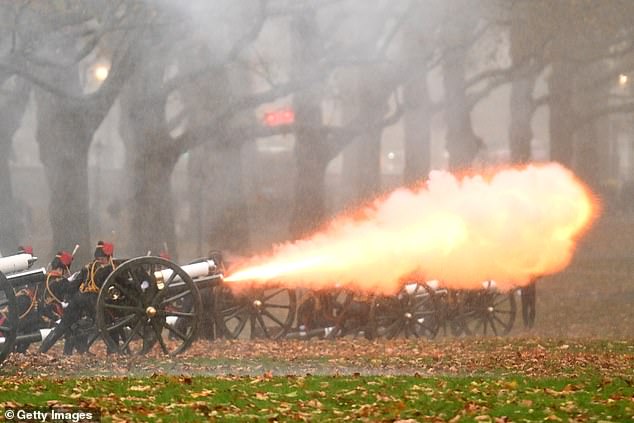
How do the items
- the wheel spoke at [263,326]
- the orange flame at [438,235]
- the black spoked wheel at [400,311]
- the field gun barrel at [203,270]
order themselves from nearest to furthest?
the field gun barrel at [203,270] → the orange flame at [438,235] → the wheel spoke at [263,326] → the black spoked wheel at [400,311]

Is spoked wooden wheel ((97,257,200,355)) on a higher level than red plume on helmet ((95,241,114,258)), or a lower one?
lower

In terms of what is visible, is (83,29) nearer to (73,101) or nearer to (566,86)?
(73,101)

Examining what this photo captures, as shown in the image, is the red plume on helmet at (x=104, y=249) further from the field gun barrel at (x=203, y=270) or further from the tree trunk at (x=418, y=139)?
the tree trunk at (x=418, y=139)

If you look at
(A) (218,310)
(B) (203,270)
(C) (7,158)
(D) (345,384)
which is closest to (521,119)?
(C) (7,158)

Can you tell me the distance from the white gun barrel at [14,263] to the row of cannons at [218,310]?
0.01 metres

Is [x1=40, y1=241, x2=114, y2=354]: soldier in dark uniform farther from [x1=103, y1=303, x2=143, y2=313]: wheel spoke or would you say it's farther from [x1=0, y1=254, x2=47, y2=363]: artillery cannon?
[x1=103, y1=303, x2=143, y2=313]: wheel spoke

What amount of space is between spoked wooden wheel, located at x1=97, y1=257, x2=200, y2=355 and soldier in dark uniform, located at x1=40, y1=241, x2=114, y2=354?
18.7 inches

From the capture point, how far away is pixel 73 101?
29.5 meters

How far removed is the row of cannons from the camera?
20031mm

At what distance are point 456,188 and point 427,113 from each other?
16.9 m

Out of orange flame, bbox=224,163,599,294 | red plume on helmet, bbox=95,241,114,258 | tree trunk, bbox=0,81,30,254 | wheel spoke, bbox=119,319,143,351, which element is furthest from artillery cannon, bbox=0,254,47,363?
tree trunk, bbox=0,81,30,254

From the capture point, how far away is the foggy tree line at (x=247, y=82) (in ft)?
96.1

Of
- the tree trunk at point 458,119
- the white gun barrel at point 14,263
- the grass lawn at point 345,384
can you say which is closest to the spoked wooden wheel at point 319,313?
the grass lawn at point 345,384

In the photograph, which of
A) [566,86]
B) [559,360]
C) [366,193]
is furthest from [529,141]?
[559,360]
